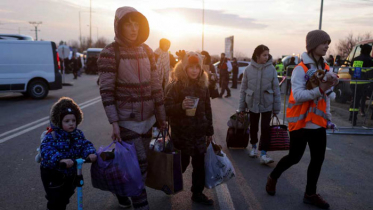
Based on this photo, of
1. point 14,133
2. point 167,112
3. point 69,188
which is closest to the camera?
point 69,188

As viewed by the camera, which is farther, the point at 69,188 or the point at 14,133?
the point at 14,133

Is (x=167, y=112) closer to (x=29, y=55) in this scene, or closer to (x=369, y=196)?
(x=369, y=196)

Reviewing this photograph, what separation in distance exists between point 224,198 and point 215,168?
0.47m

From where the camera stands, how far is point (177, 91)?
11.5 ft

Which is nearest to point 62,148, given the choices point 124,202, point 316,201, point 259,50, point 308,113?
point 124,202

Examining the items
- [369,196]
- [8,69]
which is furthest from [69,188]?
[8,69]

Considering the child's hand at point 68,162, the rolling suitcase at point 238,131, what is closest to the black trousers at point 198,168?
the child's hand at point 68,162

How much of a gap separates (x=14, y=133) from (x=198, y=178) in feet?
17.0

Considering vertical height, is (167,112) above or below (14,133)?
above

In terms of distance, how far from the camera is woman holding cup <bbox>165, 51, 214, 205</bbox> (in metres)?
3.49

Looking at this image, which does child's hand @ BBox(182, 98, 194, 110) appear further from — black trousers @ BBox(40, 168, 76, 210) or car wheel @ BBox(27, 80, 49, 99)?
car wheel @ BBox(27, 80, 49, 99)

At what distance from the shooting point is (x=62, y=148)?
106 inches

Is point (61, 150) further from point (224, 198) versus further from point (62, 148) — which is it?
point (224, 198)

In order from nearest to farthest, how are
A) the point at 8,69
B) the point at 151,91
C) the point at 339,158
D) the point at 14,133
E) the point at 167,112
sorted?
the point at 151,91
the point at 167,112
the point at 339,158
the point at 14,133
the point at 8,69
